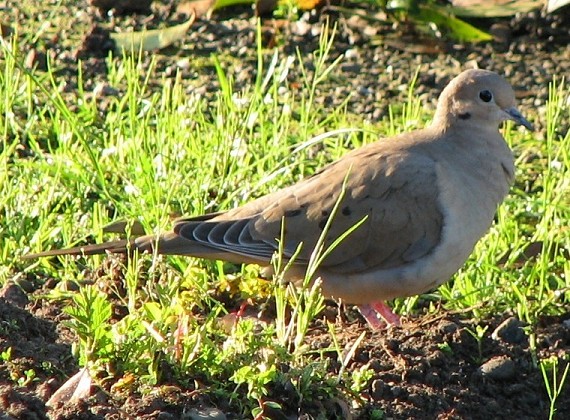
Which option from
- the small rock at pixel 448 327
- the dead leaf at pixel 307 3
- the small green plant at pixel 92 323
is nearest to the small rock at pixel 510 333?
the small rock at pixel 448 327

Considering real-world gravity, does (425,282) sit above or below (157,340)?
below

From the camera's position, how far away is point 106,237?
4840mm

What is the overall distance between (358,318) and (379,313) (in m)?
0.20

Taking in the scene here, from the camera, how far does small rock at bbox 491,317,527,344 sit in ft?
13.8

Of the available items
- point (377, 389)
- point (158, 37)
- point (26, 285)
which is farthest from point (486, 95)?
point (158, 37)

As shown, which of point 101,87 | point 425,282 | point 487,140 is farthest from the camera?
point 101,87

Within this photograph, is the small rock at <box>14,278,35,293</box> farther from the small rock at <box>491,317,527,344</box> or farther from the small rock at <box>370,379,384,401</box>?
the small rock at <box>491,317,527,344</box>

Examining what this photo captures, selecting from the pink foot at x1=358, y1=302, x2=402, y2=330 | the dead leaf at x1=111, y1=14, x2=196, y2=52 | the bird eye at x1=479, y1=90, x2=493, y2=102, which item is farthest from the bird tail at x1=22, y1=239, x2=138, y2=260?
the dead leaf at x1=111, y1=14, x2=196, y2=52

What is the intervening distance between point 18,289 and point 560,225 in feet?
7.05

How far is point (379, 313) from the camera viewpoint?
452 cm

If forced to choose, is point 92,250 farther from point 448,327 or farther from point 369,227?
point 448,327

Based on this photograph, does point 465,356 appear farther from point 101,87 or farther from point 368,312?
point 101,87

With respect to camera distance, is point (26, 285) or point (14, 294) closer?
point (14, 294)

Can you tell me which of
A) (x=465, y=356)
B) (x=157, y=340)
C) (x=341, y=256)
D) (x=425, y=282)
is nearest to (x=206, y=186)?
(x=341, y=256)
